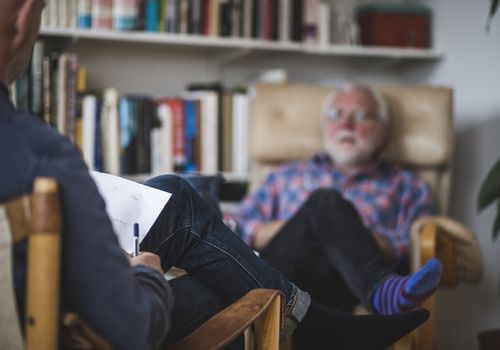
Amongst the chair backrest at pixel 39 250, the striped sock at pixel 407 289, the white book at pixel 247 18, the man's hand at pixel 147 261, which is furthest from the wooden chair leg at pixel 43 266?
the white book at pixel 247 18

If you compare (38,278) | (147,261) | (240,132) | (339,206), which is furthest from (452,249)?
(38,278)

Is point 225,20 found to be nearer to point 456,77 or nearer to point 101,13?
point 101,13

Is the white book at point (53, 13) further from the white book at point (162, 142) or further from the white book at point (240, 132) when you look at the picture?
the white book at point (240, 132)

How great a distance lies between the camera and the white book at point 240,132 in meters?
2.69

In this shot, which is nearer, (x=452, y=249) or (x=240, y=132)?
(x=452, y=249)

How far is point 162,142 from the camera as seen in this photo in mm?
2588

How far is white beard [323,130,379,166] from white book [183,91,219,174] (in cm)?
44

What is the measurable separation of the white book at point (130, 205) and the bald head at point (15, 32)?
24cm

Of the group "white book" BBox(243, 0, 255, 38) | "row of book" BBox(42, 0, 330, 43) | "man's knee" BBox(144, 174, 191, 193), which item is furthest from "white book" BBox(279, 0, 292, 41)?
"man's knee" BBox(144, 174, 191, 193)

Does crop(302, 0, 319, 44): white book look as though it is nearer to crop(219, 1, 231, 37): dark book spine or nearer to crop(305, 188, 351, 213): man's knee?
crop(219, 1, 231, 37): dark book spine

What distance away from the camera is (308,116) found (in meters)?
2.55

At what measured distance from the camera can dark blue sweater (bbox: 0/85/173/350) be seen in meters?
0.80

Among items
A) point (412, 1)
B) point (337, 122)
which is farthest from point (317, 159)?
point (412, 1)

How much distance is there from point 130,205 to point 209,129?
5.17 feet
